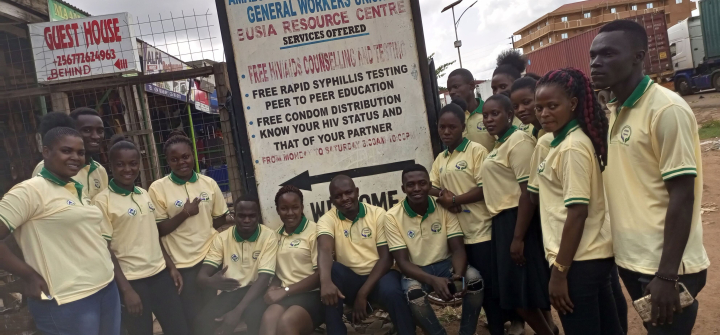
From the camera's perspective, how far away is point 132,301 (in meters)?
3.17

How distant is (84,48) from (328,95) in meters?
4.08

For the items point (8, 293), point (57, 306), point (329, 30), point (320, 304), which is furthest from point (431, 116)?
point (8, 293)

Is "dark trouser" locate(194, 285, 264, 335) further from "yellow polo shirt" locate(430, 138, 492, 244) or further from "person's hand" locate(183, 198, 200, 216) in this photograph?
"yellow polo shirt" locate(430, 138, 492, 244)

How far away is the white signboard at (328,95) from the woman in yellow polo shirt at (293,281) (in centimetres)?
44

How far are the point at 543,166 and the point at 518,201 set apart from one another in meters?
0.75

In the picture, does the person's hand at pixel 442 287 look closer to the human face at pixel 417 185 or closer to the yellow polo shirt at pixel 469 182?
the yellow polo shirt at pixel 469 182

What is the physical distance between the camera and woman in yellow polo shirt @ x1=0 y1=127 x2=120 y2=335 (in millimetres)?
2508

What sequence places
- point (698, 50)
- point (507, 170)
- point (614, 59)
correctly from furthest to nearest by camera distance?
1. point (698, 50)
2. point (507, 170)
3. point (614, 59)

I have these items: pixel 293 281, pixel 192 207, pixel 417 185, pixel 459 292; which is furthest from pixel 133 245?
pixel 459 292

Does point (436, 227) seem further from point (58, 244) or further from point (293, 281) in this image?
point (58, 244)

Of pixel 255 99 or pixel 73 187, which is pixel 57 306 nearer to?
pixel 73 187

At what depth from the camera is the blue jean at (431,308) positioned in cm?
332

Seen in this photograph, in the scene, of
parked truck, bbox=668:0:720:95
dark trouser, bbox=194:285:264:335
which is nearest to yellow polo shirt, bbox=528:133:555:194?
dark trouser, bbox=194:285:264:335

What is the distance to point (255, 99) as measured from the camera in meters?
3.99
